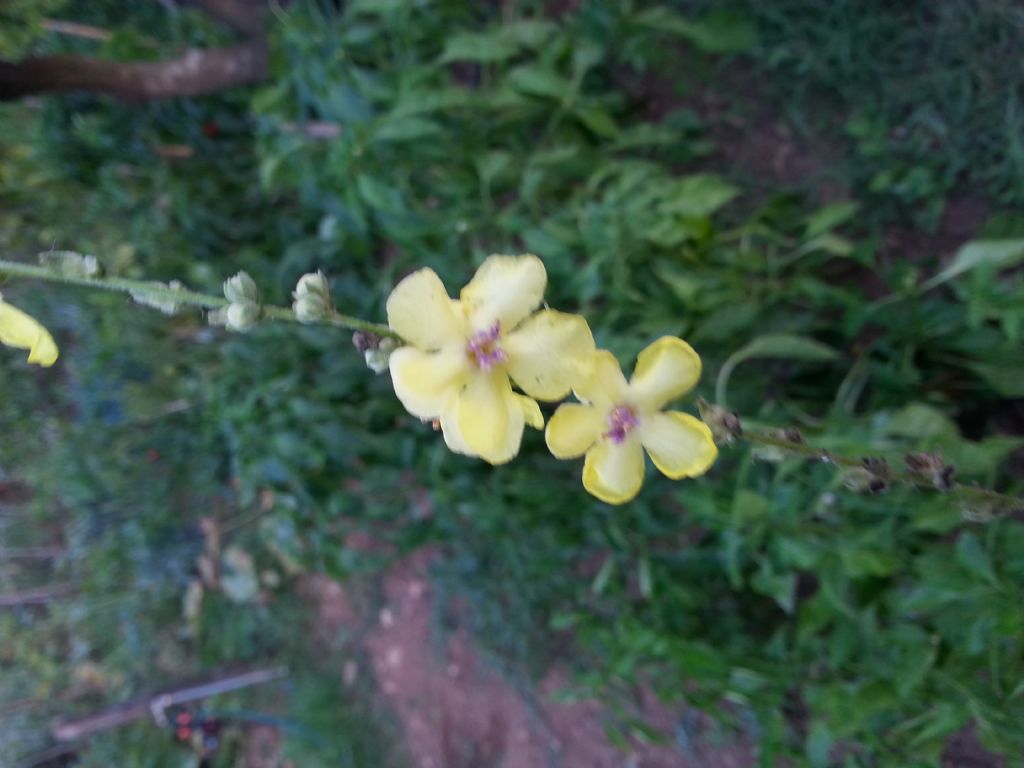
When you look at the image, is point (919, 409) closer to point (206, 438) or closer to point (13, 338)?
point (13, 338)

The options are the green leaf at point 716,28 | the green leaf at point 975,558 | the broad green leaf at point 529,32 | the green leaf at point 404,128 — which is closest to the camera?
the green leaf at point 975,558

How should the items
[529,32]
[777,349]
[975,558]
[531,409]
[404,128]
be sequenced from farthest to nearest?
1. [529,32]
2. [404,128]
3. [777,349]
4. [975,558]
5. [531,409]

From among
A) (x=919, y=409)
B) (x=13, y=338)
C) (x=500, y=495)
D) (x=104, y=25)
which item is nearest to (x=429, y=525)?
(x=500, y=495)

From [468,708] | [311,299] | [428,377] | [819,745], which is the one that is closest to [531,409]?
[428,377]

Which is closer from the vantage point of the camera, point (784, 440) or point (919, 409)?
point (784, 440)

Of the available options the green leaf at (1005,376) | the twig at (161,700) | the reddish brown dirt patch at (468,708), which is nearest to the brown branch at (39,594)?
the twig at (161,700)

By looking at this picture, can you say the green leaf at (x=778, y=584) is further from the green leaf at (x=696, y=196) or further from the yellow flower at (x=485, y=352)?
the yellow flower at (x=485, y=352)

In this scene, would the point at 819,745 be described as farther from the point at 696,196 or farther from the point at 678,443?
the point at 696,196
